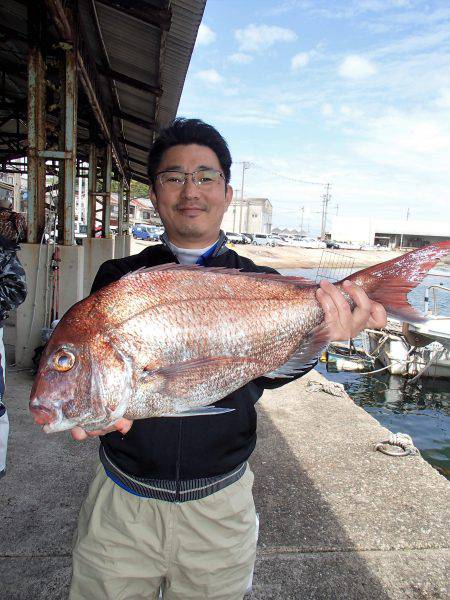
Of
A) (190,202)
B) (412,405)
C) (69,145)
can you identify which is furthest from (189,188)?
(412,405)

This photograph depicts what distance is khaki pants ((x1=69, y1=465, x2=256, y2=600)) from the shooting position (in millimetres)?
1820

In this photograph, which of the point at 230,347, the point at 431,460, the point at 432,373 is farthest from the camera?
the point at 432,373

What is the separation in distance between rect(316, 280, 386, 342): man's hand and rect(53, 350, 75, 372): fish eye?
1145 millimetres

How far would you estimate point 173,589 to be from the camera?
1.87 meters

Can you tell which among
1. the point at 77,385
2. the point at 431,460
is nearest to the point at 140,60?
the point at 77,385

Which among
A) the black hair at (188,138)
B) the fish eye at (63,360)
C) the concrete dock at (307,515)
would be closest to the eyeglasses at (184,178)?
the black hair at (188,138)

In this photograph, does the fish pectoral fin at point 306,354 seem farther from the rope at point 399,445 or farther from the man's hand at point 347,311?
the rope at point 399,445

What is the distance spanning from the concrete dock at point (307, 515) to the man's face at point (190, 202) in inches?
82.7

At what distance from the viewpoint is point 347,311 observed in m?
2.03

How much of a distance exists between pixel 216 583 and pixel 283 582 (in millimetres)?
975

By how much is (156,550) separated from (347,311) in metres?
1.36

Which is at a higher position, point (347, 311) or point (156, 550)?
point (347, 311)

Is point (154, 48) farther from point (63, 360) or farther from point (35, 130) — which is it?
point (63, 360)

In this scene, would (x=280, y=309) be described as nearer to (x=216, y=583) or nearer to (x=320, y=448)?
(x=216, y=583)
